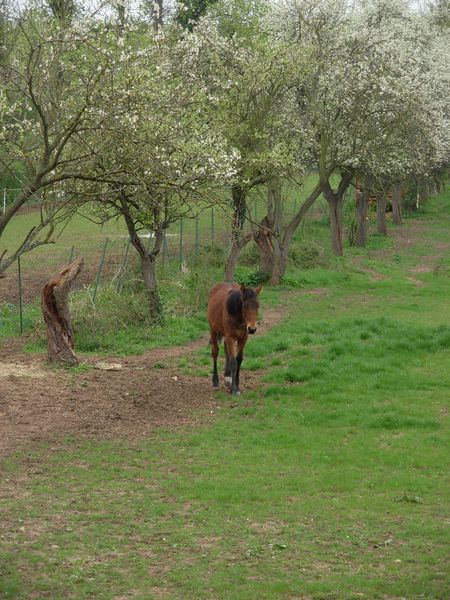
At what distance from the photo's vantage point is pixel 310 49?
27.8 m

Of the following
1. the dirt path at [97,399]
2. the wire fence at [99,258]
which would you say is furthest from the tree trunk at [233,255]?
the dirt path at [97,399]

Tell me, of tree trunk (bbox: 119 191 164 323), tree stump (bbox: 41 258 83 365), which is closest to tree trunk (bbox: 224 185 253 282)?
tree trunk (bbox: 119 191 164 323)

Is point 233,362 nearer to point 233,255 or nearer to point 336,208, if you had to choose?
point 233,255

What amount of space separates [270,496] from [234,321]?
19.3 feet

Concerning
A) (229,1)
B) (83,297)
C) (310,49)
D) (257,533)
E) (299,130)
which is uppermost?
(229,1)

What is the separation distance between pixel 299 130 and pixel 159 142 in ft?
54.7

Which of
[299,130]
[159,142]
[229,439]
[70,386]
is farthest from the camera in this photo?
[299,130]

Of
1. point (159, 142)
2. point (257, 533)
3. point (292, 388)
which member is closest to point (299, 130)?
point (292, 388)

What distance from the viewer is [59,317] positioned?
60.2ft

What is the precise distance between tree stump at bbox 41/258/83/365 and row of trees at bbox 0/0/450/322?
1.38 meters

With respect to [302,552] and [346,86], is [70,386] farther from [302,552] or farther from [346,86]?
[346,86]

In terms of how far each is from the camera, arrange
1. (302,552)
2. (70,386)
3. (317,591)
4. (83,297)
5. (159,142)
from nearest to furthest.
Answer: (317,591) → (302,552) → (159,142) → (70,386) → (83,297)

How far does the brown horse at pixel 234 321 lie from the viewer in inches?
628

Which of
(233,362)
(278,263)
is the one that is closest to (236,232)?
(278,263)
